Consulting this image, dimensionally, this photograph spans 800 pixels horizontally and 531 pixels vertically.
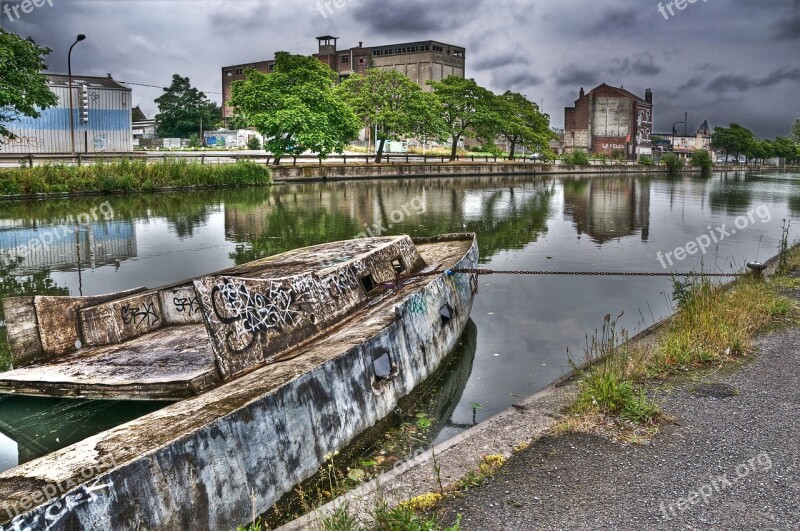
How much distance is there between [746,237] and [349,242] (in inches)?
623

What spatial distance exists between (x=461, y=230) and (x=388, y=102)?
30266 millimetres

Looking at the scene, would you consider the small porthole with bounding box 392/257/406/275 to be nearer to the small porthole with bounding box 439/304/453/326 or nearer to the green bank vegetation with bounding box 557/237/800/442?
the small porthole with bounding box 439/304/453/326

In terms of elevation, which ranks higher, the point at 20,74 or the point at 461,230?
the point at 20,74

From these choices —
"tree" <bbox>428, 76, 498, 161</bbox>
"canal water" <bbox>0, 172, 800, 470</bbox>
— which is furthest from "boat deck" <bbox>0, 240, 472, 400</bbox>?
"tree" <bbox>428, 76, 498, 161</bbox>

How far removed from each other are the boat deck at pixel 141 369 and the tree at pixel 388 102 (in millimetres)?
40788

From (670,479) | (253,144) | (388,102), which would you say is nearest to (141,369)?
(670,479)

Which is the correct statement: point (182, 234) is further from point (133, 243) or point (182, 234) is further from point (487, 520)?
point (487, 520)

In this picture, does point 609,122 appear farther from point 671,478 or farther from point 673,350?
point 671,478

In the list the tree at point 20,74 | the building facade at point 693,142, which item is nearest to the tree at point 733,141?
the building facade at point 693,142

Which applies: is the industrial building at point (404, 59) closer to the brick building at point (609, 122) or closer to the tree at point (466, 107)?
the brick building at point (609, 122)

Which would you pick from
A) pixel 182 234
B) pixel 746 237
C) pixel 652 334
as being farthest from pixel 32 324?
pixel 746 237

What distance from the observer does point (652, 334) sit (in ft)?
29.9

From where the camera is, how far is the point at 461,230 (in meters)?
21.1

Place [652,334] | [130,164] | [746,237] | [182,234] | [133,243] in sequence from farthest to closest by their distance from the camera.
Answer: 1. [130,164]
2. [746,237]
3. [182,234]
4. [133,243]
5. [652,334]
